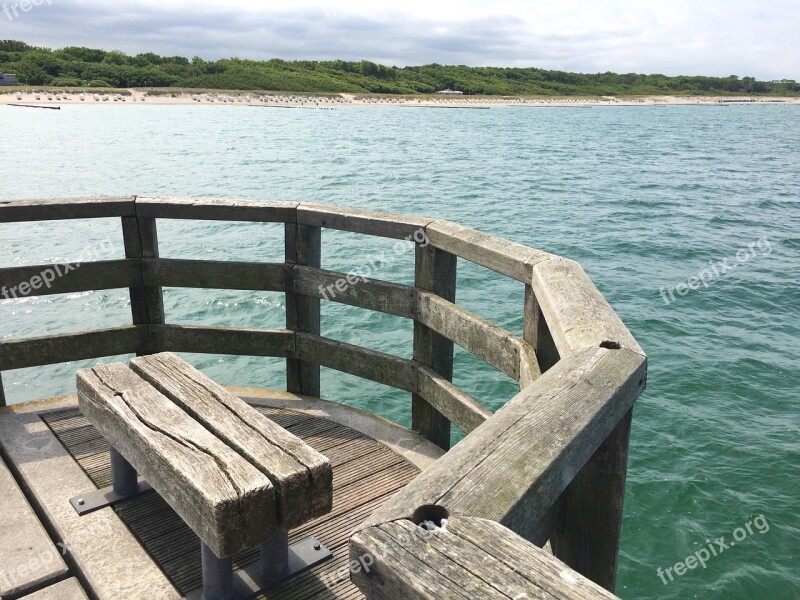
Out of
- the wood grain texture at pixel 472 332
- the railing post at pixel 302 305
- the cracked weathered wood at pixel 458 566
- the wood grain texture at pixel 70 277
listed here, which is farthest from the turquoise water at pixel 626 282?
the cracked weathered wood at pixel 458 566

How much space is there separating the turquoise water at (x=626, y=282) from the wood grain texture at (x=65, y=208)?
4.76 meters

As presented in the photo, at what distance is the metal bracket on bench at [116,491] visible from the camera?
336 centimetres

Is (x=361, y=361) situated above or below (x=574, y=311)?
below

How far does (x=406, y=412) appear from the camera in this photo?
30.4 ft

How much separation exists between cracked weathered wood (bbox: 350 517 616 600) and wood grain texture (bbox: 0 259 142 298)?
11.9 feet

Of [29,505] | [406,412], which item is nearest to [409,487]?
[29,505]

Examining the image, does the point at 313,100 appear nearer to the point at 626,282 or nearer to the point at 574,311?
the point at 626,282

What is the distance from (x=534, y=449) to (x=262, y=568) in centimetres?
176

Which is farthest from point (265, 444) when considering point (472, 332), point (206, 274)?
point (206, 274)

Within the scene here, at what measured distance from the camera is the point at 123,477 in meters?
3.43

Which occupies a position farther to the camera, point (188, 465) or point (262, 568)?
point (262, 568)

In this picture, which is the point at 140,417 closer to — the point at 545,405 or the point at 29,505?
the point at 29,505

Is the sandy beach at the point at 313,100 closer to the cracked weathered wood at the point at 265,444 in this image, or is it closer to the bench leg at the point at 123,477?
the bench leg at the point at 123,477

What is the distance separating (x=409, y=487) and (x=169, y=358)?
2.39 metres
